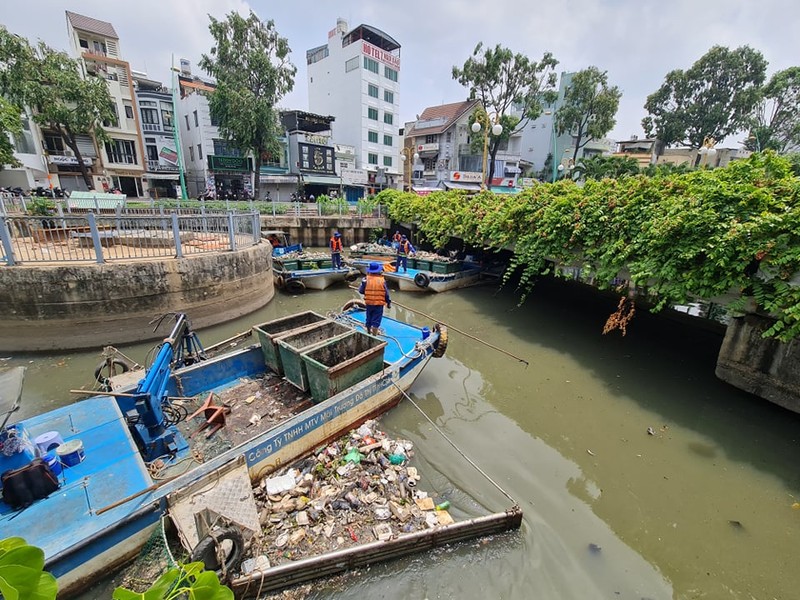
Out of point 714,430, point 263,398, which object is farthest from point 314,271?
point 714,430

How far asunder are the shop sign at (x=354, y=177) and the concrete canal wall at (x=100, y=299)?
98.6ft

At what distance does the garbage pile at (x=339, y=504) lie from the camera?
161 inches

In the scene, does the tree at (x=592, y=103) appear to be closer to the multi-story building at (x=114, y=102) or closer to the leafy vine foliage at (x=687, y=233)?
the leafy vine foliage at (x=687, y=233)

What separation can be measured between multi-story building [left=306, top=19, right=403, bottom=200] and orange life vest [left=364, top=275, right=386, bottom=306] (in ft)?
111

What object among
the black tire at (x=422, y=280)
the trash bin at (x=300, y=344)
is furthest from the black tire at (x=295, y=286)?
Result: the trash bin at (x=300, y=344)

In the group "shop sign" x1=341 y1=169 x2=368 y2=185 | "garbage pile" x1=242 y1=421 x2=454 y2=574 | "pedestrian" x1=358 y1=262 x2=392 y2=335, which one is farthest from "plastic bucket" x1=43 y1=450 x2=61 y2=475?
"shop sign" x1=341 y1=169 x2=368 y2=185

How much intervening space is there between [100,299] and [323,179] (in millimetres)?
29985

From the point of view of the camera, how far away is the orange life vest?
7.01m

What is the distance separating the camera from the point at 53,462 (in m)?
3.70

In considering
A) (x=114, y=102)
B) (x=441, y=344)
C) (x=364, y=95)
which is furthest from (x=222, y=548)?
(x=364, y=95)

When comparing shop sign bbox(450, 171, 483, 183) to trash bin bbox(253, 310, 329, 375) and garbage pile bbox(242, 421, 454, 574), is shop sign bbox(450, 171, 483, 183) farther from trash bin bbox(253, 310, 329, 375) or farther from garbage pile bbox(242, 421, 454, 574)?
garbage pile bbox(242, 421, 454, 574)

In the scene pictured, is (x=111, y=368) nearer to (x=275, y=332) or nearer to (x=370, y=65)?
(x=275, y=332)

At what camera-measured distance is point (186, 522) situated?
12.0ft

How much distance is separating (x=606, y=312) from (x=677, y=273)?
591 cm
